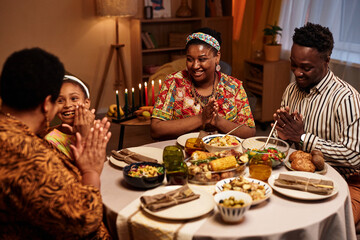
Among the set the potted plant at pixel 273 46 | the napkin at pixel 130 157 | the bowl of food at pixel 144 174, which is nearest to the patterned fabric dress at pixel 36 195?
the bowl of food at pixel 144 174

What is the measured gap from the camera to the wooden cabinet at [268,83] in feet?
16.9

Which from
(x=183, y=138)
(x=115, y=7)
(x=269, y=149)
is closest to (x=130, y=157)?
(x=183, y=138)

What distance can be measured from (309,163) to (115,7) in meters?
3.81

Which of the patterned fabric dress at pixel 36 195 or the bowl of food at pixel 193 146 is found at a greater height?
the patterned fabric dress at pixel 36 195

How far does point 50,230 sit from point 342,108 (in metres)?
1.55

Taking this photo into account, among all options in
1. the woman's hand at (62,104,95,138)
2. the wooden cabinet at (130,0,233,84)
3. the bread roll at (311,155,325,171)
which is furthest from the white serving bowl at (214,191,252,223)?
the wooden cabinet at (130,0,233,84)

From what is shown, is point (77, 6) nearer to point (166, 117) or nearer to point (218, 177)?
point (166, 117)

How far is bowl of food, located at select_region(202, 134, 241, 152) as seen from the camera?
2.05 m

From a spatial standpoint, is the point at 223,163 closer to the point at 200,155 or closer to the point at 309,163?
the point at 200,155

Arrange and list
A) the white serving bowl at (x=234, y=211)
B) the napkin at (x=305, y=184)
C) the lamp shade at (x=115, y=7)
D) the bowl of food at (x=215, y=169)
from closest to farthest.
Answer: the white serving bowl at (x=234, y=211)
the napkin at (x=305, y=184)
the bowl of food at (x=215, y=169)
the lamp shade at (x=115, y=7)

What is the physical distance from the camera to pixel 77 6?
546 centimetres

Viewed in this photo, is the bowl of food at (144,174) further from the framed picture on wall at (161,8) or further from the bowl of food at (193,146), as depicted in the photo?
the framed picture on wall at (161,8)

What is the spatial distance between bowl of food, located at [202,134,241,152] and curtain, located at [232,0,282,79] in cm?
360

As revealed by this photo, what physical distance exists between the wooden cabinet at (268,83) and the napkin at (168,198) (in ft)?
12.1
